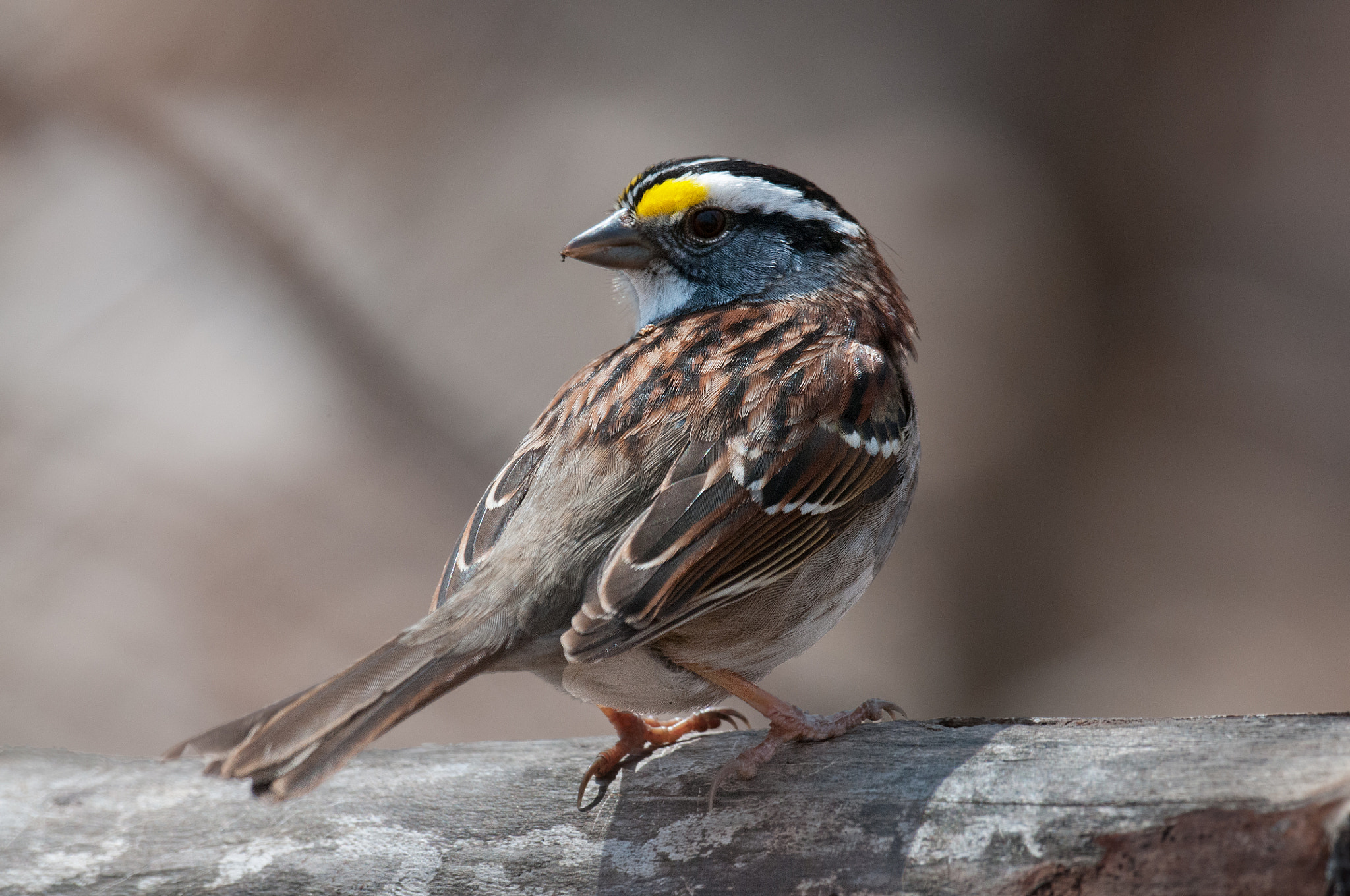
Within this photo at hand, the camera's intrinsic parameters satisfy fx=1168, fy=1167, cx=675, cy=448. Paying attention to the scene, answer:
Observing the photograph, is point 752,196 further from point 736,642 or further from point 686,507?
point 736,642

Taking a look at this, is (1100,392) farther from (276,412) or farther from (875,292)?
(276,412)

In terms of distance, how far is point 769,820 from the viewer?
2.55m

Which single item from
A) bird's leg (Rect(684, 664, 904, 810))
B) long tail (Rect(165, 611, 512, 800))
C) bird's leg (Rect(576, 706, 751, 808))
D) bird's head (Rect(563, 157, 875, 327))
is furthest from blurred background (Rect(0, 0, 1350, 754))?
long tail (Rect(165, 611, 512, 800))

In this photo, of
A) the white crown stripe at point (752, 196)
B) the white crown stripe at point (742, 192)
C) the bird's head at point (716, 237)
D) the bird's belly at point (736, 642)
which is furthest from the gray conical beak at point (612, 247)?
the bird's belly at point (736, 642)

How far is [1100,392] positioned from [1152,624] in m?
1.41

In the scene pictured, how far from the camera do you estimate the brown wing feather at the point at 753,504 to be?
2.56m

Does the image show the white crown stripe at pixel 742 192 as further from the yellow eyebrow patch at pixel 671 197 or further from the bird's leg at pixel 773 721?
the bird's leg at pixel 773 721

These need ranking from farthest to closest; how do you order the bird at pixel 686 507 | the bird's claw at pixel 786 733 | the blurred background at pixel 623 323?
the blurred background at pixel 623 323 → the bird's claw at pixel 786 733 → the bird at pixel 686 507

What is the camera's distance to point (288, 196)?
6.93 metres

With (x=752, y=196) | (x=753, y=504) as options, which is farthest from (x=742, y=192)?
(x=753, y=504)

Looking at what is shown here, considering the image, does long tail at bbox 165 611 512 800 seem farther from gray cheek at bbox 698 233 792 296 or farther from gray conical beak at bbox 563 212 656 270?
gray cheek at bbox 698 233 792 296

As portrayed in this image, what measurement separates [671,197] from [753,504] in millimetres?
1169

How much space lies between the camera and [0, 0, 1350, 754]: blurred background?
654cm

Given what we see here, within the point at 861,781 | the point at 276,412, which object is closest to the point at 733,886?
the point at 861,781
